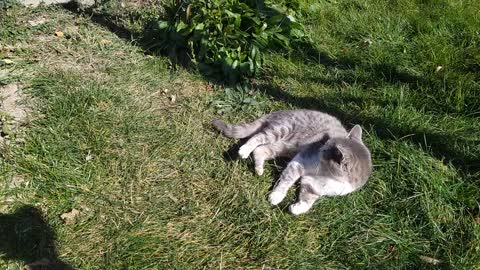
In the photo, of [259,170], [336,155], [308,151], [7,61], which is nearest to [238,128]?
[259,170]

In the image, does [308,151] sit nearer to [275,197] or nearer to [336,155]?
[336,155]

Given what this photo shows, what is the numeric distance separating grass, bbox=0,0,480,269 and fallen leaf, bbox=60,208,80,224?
4 cm

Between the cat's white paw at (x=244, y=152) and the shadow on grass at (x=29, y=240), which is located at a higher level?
the cat's white paw at (x=244, y=152)

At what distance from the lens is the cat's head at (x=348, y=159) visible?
129 inches

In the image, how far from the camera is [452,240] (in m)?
2.95

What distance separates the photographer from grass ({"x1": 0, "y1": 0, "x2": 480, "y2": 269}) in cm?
292

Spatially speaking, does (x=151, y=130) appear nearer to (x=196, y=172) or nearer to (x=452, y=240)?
(x=196, y=172)

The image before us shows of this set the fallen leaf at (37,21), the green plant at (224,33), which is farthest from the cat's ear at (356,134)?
the fallen leaf at (37,21)

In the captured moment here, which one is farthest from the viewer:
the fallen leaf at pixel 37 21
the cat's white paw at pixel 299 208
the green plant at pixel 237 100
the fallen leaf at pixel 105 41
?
the fallen leaf at pixel 37 21

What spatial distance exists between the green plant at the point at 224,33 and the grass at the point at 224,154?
209 mm

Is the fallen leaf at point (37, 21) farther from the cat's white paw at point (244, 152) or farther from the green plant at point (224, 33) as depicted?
the cat's white paw at point (244, 152)

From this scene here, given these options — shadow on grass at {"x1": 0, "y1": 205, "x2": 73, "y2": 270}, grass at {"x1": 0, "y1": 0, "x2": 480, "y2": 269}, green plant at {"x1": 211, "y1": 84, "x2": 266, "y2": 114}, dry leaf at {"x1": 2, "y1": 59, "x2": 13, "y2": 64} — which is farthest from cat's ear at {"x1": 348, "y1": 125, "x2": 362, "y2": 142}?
dry leaf at {"x1": 2, "y1": 59, "x2": 13, "y2": 64}

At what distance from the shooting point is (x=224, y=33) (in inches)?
167

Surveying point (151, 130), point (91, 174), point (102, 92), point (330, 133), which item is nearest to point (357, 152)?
point (330, 133)
